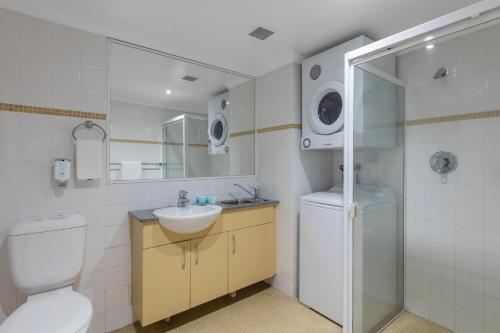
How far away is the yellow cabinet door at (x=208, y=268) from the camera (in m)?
1.98

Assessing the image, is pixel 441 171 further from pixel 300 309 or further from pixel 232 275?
pixel 232 275

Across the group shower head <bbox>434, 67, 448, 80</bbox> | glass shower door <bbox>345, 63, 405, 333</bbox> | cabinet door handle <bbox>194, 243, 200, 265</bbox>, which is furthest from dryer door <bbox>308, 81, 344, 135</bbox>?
cabinet door handle <bbox>194, 243, 200, 265</bbox>

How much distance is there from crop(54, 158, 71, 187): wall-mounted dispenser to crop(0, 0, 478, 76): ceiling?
0.98 meters

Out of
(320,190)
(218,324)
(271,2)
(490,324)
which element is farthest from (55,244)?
(490,324)

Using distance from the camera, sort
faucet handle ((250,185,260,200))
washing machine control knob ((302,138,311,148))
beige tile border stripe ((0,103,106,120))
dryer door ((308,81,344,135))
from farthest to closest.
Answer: faucet handle ((250,185,260,200)) < washing machine control knob ((302,138,311,148)) < dryer door ((308,81,344,135)) < beige tile border stripe ((0,103,106,120))

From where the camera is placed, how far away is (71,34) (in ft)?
5.82

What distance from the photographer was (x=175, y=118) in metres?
2.41

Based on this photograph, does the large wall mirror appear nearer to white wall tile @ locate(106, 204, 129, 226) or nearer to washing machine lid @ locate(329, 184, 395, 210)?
white wall tile @ locate(106, 204, 129, 226)

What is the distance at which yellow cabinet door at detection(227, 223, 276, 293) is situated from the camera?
2209 millimetres

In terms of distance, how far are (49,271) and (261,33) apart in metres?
2.21

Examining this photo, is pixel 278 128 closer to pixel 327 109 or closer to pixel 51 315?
pixel 327 109

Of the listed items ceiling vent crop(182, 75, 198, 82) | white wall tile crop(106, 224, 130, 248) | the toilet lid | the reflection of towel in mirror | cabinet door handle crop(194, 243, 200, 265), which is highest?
ceiling vent crop(182, 75, 198, 82)

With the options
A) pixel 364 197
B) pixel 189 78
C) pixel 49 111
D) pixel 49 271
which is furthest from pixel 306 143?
pixel 49 271

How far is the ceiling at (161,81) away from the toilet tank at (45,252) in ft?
3.41
